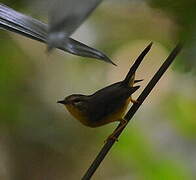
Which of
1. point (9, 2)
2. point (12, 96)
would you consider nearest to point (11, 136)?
point (12, 96)

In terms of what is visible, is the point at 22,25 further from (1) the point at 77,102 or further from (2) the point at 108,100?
(1) the point at 77,102

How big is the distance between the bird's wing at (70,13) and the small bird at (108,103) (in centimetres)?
41

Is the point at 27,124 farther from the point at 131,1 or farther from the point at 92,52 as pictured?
the point at 131,1

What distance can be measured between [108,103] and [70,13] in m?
0.52

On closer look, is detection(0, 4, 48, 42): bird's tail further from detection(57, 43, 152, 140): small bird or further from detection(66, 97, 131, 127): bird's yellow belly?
detection(66, 97, 131, 127): bird's yellow belly

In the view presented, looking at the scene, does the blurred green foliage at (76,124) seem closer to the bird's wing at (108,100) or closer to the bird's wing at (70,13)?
the bird's wing at (108,100)

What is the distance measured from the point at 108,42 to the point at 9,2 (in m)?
0.91

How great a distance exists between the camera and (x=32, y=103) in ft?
5.41

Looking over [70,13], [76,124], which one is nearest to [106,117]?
[70,13]

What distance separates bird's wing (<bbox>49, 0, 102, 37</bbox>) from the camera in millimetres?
211

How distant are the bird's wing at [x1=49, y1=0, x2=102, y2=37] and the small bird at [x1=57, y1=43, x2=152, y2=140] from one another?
0.41 meters

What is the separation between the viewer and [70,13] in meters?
0.21

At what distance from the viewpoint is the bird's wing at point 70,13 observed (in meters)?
0.21

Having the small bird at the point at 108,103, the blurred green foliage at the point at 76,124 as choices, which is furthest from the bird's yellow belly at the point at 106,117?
the blurred green foliage at the point at 76,124
